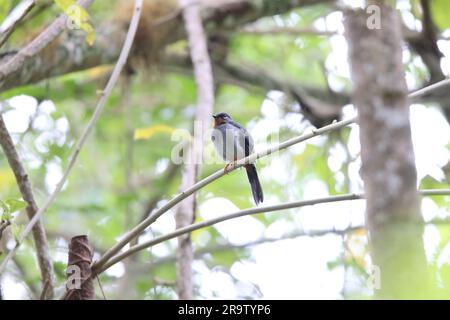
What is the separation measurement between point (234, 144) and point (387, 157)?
2.74 m

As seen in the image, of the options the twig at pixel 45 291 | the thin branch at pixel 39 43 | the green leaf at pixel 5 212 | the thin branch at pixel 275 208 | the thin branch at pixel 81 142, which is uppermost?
the thin branch at pixel 39 43

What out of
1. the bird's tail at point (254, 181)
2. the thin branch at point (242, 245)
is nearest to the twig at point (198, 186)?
the bird's tail at point (254, 181)

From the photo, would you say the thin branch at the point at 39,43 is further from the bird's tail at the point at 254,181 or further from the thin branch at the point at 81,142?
the bird's tail at the point at 254,181

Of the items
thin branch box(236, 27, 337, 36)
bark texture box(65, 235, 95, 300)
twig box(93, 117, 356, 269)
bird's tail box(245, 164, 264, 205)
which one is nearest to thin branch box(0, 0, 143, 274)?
bark texture box(65, 235, 95, 300)

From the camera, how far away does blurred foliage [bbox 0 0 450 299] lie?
5734 mm

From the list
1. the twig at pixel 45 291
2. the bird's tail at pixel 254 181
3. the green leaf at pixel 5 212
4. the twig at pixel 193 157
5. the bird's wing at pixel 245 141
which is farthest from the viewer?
the bird's wing at pixel 245 141

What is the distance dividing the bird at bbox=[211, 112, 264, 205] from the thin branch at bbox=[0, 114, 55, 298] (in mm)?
2083

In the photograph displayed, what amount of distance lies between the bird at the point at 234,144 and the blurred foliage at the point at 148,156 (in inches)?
5.2

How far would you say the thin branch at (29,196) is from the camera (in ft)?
10.6

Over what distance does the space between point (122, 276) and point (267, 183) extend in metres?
1.67

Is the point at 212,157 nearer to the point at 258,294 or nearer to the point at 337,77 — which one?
the point at 258,294

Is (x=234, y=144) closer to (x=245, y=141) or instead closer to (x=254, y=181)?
(x=245, y=141)

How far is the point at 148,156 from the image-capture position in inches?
301

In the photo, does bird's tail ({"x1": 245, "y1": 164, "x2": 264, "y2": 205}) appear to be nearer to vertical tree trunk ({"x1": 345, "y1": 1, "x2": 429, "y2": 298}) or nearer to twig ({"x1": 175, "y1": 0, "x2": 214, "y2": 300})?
twig ({"x1": 175, "y1": 0, "x2": 214, "y2": 300})
